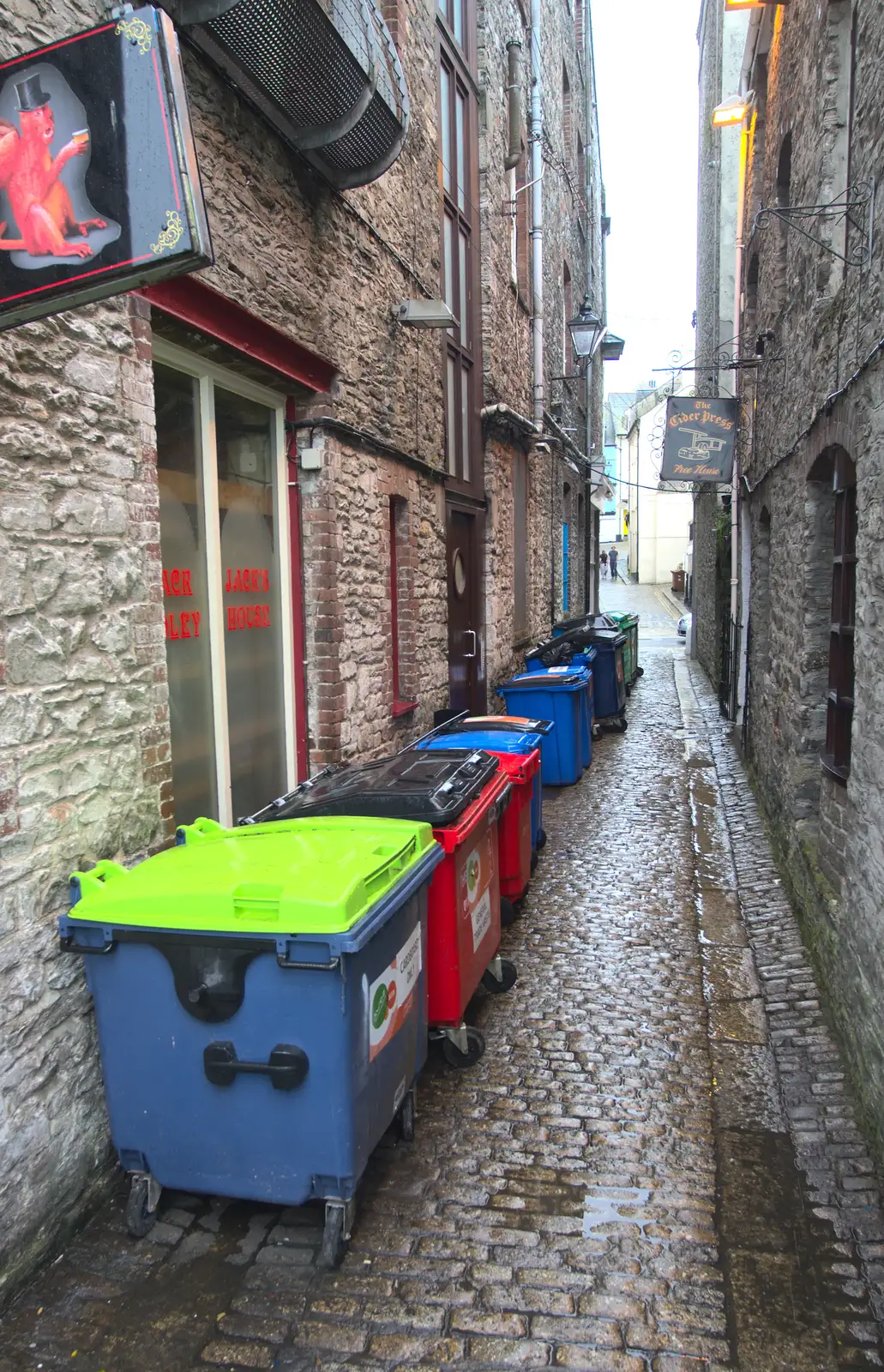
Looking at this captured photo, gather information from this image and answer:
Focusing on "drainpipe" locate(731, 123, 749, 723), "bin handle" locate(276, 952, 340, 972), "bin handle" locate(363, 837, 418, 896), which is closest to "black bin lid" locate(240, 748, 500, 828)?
"bin handle" locate(363, 837, 418, 896)

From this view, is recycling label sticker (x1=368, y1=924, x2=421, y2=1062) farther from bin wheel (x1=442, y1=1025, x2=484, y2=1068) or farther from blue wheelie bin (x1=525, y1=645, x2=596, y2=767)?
blue wheelie bin (x1=525, y1=645, x2=596, y2=767)

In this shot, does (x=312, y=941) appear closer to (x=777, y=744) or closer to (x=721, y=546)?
(x=777, y=744)

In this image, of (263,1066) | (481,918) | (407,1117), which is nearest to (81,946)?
(263,1066)

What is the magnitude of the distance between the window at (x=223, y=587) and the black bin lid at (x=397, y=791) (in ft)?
1.79

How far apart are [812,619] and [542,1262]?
4.08m

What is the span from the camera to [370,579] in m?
6.56

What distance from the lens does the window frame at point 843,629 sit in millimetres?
4949

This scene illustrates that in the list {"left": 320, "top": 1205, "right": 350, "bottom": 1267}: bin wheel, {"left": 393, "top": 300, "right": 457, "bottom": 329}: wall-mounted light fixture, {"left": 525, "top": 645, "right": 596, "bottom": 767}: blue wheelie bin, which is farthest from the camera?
{"left": 525, "top": 645, "right": 596, "bottom": 767}: blue wheelie bin

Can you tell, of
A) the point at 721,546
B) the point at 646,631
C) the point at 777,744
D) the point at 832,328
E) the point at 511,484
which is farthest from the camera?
the point at 646,631

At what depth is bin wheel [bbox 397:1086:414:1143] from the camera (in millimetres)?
3508

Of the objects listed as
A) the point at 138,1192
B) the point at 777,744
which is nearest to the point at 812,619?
the point at 777,744

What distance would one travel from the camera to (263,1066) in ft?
9.12

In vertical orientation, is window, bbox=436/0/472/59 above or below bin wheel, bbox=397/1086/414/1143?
above

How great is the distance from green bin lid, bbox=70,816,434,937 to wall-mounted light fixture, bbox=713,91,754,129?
29.3ft
